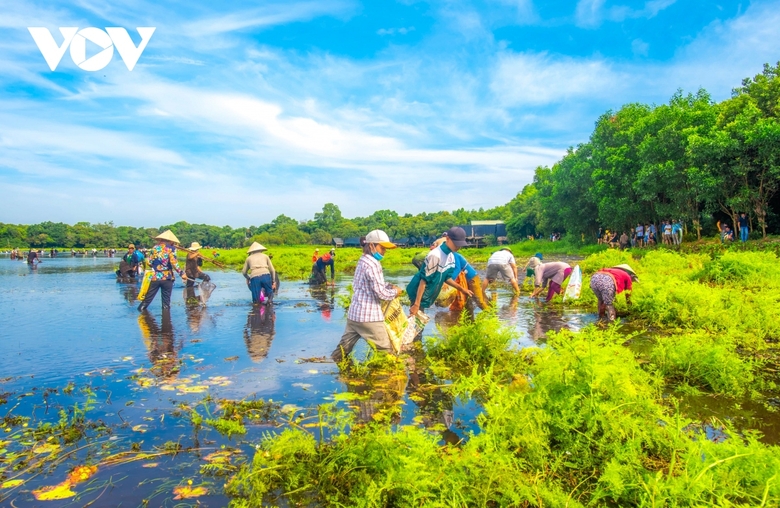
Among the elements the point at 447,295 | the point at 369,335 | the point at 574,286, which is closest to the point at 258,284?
the point at 447,295

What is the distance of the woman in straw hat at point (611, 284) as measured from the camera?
29.6 feet

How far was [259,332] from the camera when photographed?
947 centimetres

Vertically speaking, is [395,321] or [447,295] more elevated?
[395,321]

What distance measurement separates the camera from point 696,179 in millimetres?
23250

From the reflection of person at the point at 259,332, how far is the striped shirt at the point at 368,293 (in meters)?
2.11

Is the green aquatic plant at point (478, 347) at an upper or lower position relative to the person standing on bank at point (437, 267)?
lower

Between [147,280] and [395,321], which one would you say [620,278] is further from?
[147,280]

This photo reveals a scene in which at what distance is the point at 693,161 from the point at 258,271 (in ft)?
74.5

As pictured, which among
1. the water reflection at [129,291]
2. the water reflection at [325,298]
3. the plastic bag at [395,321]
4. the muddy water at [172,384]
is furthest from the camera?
the water reflection at [129,291]

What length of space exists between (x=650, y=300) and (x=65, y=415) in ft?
30.7

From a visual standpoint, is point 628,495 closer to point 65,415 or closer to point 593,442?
point 593,442

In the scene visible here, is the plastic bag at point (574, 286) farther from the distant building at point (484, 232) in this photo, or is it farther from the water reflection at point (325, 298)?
the distant building at point (484, 232)

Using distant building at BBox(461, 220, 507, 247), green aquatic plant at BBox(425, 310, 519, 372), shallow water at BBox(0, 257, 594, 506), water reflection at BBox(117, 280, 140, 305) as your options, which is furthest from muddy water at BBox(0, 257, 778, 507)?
distant building at BBox(461, 220, 507, 247)

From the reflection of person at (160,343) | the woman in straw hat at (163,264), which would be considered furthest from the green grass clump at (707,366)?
the woman in straw hat at (163,264)
